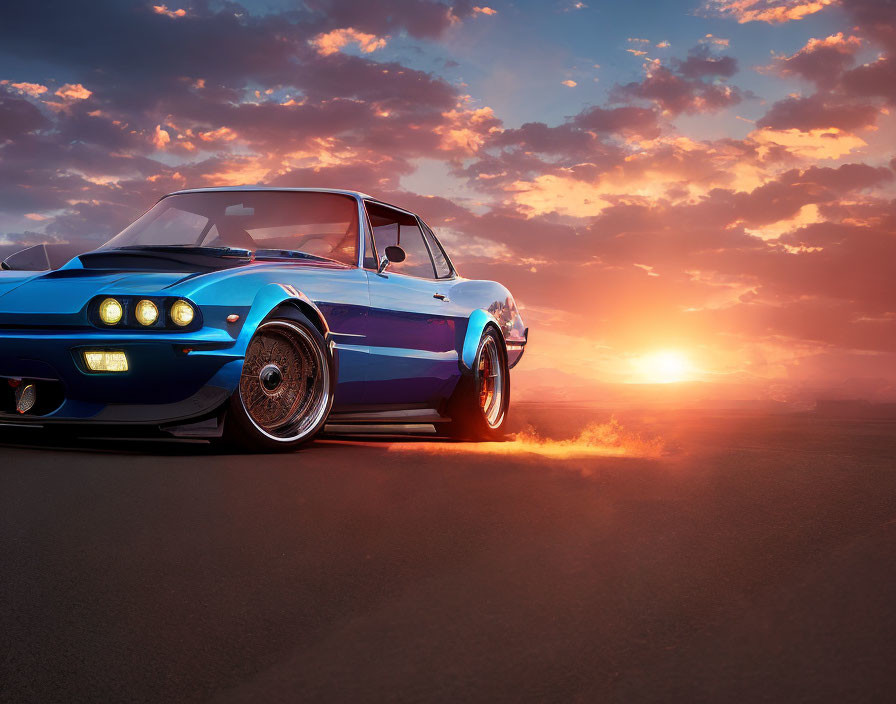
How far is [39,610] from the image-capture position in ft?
7.93

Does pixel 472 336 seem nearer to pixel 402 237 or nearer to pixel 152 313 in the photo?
pixel 402 237

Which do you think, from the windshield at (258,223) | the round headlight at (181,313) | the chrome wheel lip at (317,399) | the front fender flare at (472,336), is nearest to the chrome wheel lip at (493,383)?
the front fender flare at (472,336)

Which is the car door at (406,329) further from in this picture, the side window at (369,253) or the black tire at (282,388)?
the black tire at (282,388)

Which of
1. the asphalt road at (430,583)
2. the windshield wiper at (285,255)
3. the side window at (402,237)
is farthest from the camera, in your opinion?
the side window at (402,237)

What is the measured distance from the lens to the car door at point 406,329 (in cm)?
567

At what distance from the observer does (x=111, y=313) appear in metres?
4.55

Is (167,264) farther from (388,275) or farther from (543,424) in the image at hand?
(543,424)

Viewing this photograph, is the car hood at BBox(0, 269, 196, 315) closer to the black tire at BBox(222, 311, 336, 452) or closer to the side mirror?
the black tire at BBox(222, 311, 336, 452)

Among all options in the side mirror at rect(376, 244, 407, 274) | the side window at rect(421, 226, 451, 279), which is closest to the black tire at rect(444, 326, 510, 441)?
the side window at rect(421, 226, 451, 279)

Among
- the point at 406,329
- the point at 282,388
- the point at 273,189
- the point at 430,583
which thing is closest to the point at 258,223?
the point at 273,189

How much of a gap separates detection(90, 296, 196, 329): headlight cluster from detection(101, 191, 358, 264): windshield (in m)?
1.49

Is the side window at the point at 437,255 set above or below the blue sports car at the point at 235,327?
above

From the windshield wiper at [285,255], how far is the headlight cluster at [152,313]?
2.91 feet

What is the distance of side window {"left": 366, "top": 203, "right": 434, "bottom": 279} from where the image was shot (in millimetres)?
6491
